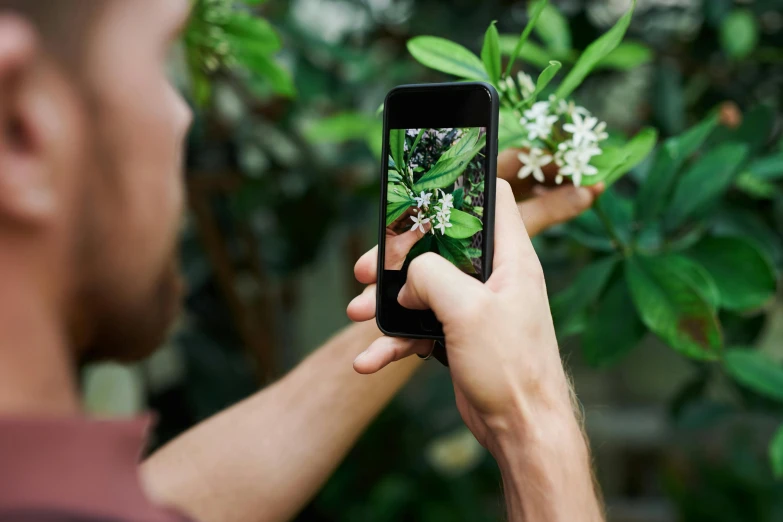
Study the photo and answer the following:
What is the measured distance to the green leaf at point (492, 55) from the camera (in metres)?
0.64

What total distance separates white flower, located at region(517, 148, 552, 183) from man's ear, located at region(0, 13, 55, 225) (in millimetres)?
446

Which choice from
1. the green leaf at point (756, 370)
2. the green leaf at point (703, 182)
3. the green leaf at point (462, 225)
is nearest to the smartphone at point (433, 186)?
the green leaf at point (462, 225)

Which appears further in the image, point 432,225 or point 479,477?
point 479,477

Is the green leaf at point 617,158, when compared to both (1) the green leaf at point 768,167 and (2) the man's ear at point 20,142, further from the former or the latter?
(2) the man's ear at point 20,142

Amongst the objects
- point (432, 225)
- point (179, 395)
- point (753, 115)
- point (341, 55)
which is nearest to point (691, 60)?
point (753, 115)

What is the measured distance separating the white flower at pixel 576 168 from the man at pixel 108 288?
161 mm

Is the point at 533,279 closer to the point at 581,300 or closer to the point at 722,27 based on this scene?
the point at 581,300

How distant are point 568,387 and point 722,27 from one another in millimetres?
938

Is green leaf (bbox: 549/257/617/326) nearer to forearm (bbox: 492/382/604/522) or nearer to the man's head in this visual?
forearm (bbox: 492/382/604/522)

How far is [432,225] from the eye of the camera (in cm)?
58

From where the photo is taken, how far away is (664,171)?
779 mm

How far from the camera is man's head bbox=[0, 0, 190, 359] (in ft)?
1.13

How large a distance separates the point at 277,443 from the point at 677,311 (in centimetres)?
41

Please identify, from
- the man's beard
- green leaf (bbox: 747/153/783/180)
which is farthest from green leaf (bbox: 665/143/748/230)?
the man's beard
